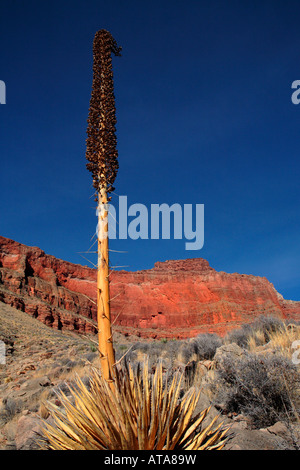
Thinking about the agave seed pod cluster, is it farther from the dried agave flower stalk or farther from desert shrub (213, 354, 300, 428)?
desert shrub (213, 354, 300, 428)

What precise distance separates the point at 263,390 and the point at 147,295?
6639 centimetres

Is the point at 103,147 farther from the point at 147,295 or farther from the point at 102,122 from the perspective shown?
the point at 147,295

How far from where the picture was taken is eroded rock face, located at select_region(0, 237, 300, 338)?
52188 millimetres

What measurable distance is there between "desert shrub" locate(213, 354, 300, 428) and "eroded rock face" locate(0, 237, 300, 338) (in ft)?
149

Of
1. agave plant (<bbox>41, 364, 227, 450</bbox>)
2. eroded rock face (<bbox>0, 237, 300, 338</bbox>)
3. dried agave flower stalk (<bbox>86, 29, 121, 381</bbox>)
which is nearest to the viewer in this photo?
agave plant (<bbox>41, 364, 227, 450</bbox>)

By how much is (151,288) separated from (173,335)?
1416 centimetres

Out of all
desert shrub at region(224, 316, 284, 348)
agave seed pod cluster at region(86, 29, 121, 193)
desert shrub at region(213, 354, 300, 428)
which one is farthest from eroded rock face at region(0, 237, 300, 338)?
agave seed pod cluster at region(86, 29, 121, 193)

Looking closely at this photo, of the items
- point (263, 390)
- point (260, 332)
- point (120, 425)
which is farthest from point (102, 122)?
point (260, 332)

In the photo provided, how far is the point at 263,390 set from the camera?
393 cm

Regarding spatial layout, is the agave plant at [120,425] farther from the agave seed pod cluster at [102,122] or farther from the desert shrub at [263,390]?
the agave seed pod cluster at [102,122]

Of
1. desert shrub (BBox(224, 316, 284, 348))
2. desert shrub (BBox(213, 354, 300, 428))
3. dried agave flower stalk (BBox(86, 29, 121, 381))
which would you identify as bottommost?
desert shrub (BBox(213, 354, 300, 428))

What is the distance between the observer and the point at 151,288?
7000 centimetres

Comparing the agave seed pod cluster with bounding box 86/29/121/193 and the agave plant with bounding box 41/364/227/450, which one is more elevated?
the agave seed pod cluster with bounding box 86/29/121/193

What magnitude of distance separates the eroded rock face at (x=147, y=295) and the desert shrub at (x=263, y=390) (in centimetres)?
4556
